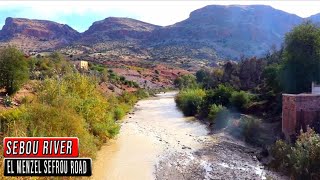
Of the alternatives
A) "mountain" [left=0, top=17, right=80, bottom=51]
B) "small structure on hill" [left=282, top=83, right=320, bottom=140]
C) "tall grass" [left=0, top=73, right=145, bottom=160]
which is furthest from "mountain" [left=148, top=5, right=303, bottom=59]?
"small structure on hill" [left=282, top=83, right=320, bottom=140]

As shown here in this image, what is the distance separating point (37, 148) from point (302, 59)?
23.2m

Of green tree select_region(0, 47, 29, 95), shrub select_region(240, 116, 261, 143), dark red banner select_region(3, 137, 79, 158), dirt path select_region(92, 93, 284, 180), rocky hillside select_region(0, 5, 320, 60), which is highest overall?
rocky hillside select_region(0, 5, 320, 60)

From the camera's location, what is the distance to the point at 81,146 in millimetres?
19203

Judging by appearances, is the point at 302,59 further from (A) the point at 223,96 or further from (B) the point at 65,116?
(B) the point at 65,116

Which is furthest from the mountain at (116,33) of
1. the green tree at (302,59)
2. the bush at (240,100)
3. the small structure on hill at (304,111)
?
the small structure on hill at (304,111)

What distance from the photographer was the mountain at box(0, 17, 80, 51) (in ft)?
487

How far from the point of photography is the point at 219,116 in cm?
3534

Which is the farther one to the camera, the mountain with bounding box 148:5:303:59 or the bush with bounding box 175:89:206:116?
the mountain with bounding box 148:5:303:59

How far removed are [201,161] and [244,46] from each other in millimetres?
145089

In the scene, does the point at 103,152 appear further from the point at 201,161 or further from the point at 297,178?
the point at 297,178

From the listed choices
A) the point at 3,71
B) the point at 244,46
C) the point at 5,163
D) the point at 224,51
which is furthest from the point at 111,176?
the point at 244,46

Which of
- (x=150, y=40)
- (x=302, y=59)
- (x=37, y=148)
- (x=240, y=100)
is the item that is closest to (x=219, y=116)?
(x=240, y=100)

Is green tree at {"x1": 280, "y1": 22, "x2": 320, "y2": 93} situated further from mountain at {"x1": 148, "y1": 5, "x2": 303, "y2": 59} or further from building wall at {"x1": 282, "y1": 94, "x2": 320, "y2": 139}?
mountain at {"x1": 148, "y1": 5, "x2": 303, "y2": 59}

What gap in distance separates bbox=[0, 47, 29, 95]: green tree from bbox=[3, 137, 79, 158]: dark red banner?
21.6 m
